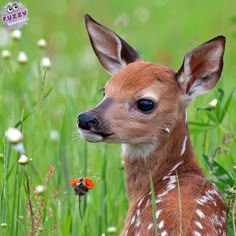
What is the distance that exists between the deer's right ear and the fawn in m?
0.01

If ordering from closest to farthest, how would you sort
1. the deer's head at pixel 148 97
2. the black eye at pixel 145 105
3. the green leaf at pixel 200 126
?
the deer's head at pixel 148 97, the black eye at pixel 145 105, the green leaf at pixel 200 126

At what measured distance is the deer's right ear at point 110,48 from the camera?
5879mm

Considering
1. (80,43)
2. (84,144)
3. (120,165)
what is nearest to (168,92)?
(84,144)

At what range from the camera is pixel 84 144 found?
5.91 meters

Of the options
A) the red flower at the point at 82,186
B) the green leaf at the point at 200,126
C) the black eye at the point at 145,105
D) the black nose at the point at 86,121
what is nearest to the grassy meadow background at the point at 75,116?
the green leaf at the point at 200,126

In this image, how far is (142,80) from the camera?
5.43m

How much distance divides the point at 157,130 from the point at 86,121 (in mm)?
482

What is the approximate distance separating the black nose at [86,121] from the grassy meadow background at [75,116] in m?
0.24

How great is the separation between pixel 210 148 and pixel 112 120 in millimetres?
1052

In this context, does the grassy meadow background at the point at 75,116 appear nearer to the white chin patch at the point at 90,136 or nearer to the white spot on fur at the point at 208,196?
the white spot on fur at the point at 208,196

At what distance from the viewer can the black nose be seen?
5.09m

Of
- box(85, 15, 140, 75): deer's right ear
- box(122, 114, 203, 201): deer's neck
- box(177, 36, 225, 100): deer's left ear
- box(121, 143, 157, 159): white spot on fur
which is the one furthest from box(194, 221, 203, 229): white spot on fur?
box(85, 15, 140, 75): deer's right ear

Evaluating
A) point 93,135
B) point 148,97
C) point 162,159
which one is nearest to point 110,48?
point 148,97

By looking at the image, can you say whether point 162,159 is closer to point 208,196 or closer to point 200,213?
point 208,196
